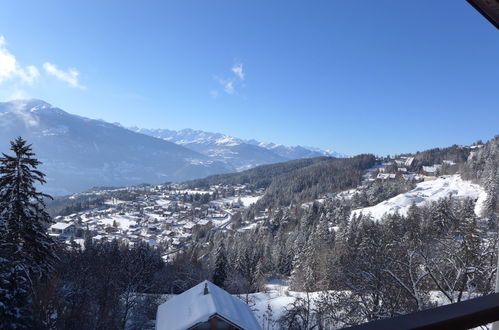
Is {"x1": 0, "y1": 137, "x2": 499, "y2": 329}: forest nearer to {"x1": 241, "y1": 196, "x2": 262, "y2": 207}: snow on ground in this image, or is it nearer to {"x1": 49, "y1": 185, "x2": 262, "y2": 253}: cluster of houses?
{"x1": 49, "y1": 185, "x2": 262, "y2": 253}: cluster of houses

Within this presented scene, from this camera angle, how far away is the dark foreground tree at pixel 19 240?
8188 mm

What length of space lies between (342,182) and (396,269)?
350 ft

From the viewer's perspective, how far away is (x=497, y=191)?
46562 mm

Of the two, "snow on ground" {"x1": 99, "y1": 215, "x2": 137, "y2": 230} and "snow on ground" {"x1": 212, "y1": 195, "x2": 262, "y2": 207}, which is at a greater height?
"snow on ground" {"x1": 212, "y1": 195, "x2": 262, "y2": 207}

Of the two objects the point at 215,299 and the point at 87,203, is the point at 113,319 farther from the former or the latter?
the point at 87,203

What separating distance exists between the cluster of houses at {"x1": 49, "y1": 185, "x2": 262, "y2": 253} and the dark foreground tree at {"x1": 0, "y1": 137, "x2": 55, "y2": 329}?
40.9 metres

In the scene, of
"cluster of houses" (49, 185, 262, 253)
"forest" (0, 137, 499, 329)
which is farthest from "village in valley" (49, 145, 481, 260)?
"forest" (0, 137, 499, 329)

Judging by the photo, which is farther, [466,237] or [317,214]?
[317,214]

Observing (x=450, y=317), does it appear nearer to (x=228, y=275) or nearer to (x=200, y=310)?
(x=200, y=310)

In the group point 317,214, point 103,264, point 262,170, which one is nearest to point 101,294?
point 103,264

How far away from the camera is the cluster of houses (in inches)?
2579

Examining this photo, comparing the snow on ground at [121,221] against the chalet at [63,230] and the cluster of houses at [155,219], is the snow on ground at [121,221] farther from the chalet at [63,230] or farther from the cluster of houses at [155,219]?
the chalet at [63,230]

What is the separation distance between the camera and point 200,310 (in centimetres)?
985

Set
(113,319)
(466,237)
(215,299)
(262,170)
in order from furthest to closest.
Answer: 1. (262,170)
2. (113,319)
3. (215,299)
4. (466,237)
